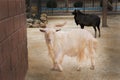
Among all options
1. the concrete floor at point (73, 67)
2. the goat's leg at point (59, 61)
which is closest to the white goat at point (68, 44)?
the goat's leg at point (59, 61)

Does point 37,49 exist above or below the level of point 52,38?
below

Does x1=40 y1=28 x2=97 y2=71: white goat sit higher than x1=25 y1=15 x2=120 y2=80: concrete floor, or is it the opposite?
x1=40 y1=28 x2=97 y2=71: white goat

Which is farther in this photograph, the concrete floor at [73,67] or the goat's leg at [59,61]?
the goat's leg at [59,61]

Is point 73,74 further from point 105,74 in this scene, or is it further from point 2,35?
point 2,35

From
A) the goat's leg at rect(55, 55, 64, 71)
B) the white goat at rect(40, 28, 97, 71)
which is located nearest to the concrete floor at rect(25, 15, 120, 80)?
the goat's leg at rect(55, 55, 64, 71)

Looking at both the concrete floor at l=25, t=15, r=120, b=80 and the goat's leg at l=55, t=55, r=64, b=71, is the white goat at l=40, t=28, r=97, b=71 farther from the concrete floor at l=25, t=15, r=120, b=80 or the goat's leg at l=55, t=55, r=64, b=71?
the concrete floor at l=25, t=15, r=120, b=80

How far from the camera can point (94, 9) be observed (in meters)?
19.3

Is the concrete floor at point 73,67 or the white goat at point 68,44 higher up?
the white goat at point 68,44

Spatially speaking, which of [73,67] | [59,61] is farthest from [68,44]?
[73,67]

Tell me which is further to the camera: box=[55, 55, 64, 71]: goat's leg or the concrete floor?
box=[55, 55, 64, 71]: goat's leg

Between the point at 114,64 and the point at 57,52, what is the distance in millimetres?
1310

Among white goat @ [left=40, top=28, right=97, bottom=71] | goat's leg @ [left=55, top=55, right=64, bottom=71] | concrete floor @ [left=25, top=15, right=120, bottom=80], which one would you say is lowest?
concrete floor @ [left=25, top=15, right=120, bottom=80]

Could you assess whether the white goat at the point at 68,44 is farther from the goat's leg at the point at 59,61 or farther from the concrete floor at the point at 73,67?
the concrete floor at the point at 73,67

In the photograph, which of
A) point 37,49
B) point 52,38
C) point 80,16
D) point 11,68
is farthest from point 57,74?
point 80,16
